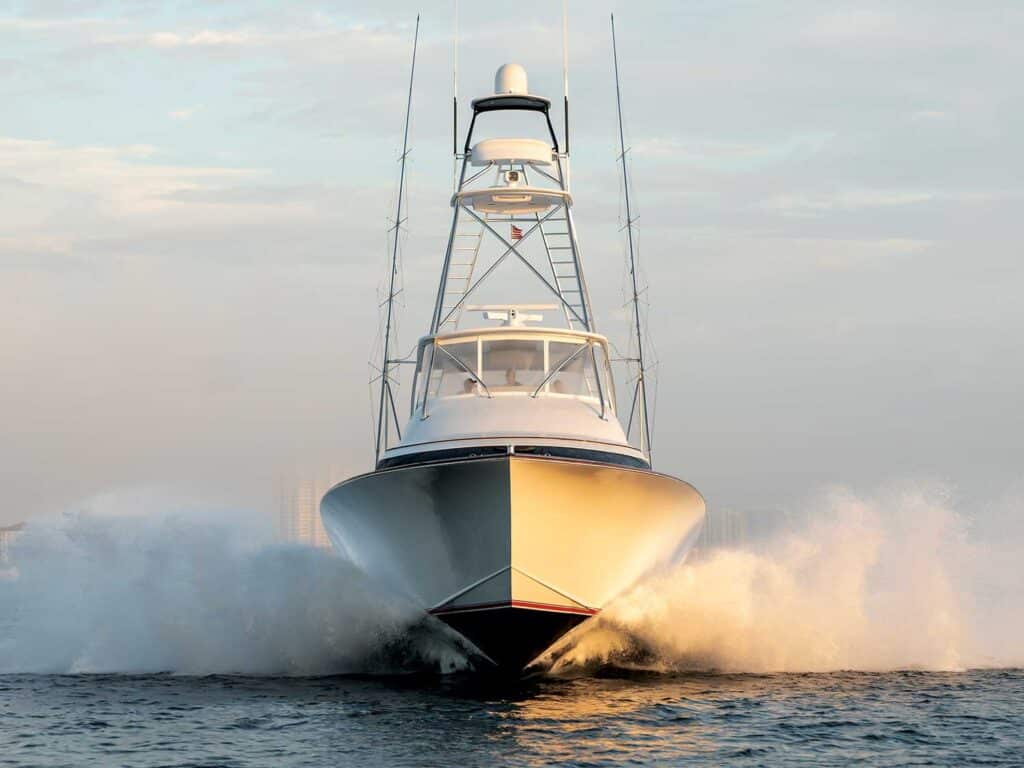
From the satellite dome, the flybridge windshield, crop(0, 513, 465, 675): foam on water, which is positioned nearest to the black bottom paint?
crop(0, 513, 465, 675): foam on water

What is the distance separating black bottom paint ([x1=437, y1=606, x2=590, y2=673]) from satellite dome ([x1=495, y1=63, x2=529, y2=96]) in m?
10.6

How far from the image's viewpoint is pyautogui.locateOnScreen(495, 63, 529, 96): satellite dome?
25.1 metres

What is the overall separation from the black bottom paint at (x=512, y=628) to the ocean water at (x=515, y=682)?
0.52 metres

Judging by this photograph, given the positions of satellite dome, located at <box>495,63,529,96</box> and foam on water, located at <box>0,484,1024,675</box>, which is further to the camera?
satellite dome, located at <box>495,63,529,96</box>

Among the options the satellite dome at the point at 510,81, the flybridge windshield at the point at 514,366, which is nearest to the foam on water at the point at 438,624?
the flybridge windshield at the point at 514,366

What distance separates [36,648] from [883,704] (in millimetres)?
14430

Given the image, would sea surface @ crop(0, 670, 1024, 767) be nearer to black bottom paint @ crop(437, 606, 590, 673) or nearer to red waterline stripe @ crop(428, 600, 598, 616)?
black bottom paint @ crop(437, 606, 590, 673)

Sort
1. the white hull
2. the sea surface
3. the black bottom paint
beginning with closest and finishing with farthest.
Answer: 1. the sea surface
2. the white hull
3. the black bottom paint

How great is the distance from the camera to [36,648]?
78.5 feet

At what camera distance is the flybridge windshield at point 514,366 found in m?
22.8

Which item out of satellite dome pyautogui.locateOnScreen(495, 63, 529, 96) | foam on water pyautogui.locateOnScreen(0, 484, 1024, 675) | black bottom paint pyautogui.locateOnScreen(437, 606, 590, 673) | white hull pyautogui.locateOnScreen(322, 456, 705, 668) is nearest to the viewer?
white hull pyautogui.locateOnScreen(322, 456, 705, 668)

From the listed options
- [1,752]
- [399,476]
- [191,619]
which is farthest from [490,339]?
[1,752]

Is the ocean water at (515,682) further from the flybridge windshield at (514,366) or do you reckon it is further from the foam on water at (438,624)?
the flybridge windshield at (514,366)

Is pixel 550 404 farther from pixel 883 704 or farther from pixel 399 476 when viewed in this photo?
pixel 883 704
